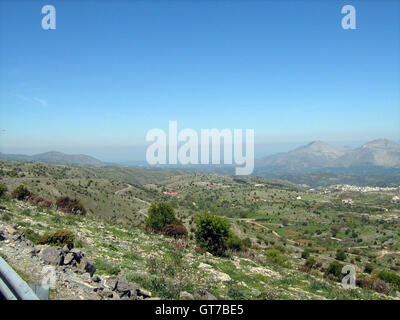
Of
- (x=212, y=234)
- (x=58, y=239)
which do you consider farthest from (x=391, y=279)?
(x=58, y=239)

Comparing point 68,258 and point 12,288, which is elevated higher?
point 12,288

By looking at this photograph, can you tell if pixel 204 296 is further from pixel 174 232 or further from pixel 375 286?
pixel 174 232

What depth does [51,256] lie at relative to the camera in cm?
788

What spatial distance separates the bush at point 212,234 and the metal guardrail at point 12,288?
62.0 ft

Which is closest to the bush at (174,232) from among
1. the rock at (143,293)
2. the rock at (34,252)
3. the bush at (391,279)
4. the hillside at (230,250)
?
the hillside at (230,250)

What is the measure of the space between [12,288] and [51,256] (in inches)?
164

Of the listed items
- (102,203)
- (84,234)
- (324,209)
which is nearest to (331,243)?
(324,209)

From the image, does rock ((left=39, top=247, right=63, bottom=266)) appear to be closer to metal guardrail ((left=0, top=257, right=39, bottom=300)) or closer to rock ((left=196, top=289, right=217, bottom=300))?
metal guardrail ((left=0, top=257, right=39, bottom=300))

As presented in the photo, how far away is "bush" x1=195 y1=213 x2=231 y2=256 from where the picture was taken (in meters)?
22.2

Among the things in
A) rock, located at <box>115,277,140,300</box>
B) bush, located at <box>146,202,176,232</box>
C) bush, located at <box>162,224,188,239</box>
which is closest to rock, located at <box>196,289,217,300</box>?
rock, located at <box>115,277,140,300</box>

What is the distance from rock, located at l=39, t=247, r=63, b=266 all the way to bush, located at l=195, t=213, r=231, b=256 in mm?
15550
